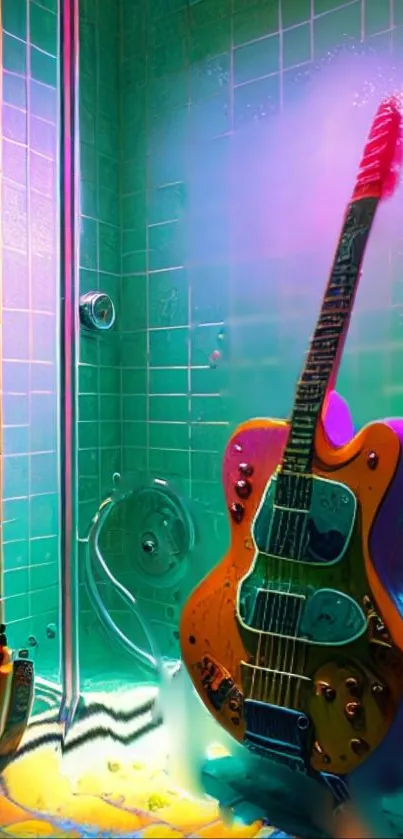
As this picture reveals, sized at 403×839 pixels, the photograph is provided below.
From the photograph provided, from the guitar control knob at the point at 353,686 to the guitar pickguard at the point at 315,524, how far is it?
161 mm

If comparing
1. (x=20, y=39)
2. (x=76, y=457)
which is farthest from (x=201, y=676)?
(x=20, y=39)

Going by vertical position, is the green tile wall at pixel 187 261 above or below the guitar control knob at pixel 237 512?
above

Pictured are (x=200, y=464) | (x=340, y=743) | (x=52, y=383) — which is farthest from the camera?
(x=52, y=383)

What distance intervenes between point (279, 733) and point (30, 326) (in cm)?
87

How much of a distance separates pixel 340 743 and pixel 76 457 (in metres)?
0.66

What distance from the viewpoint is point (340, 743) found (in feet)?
3.26

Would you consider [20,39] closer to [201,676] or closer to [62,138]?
[62,138]

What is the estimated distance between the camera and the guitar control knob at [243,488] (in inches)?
44.2

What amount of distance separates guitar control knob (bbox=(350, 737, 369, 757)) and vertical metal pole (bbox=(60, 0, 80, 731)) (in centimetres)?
55

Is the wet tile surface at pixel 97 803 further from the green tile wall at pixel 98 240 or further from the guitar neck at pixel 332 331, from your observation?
the guitar neck at pixel 332 331

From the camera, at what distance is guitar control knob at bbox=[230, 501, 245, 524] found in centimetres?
113

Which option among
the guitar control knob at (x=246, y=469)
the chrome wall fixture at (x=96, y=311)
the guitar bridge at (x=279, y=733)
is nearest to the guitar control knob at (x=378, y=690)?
the guitar bridge at (x=279, y=733)

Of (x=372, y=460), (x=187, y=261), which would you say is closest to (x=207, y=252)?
(x=187, y=261)

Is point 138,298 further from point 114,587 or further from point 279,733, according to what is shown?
point 279,733
